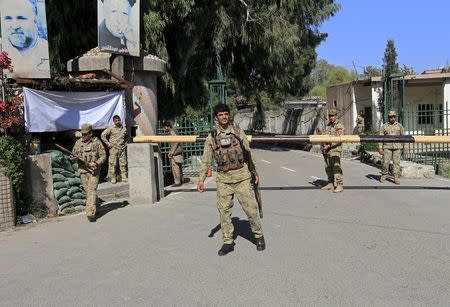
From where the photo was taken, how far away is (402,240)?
663 cm

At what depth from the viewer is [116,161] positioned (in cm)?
1127

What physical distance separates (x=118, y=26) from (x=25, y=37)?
230 centimetres

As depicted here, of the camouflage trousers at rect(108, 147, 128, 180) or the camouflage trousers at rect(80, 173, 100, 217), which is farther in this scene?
the camouflage trousers at rect(108, 147, 128, 180)

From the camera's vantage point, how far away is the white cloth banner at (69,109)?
9664 mm

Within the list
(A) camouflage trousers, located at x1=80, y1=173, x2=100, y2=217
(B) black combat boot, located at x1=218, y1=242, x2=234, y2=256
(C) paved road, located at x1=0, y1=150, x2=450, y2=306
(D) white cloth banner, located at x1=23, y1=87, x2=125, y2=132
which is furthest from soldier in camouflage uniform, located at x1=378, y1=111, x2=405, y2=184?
(A) camouflage trousers, located at x1=80, y1=173, x2=100, y2=217

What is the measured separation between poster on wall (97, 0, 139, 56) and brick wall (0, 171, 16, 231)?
414cm

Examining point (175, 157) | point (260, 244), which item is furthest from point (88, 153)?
point (175, 157)

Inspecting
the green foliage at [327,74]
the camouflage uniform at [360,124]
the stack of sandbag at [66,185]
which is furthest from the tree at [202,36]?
the green foliage at [327,74]

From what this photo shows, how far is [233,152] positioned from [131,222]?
2742mm

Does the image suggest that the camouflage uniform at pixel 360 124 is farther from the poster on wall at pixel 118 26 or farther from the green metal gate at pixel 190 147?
the poster on wall at pixel 118 26

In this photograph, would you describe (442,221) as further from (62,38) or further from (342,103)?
(342,103)

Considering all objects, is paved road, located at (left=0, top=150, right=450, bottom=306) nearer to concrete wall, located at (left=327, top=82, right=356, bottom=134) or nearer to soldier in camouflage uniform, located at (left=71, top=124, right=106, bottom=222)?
soldier in camouflage uniform, located at (left=71, top=124, right=106, bottom=222)

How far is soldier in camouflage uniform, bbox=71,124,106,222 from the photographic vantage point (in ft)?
27.3

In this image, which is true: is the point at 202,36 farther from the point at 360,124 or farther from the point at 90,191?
the point at 90,191
